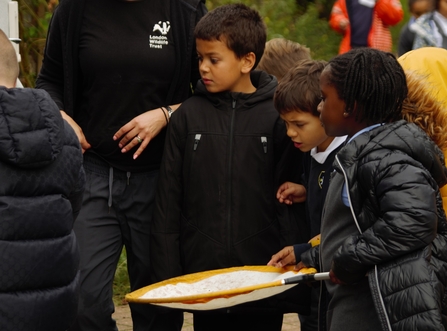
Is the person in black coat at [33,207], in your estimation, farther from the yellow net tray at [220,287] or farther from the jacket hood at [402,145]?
the jacket hood at [402,145]

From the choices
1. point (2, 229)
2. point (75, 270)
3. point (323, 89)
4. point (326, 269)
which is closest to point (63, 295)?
point (75, 270)

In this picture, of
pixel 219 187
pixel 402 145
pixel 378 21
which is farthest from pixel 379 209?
pixel 378 21

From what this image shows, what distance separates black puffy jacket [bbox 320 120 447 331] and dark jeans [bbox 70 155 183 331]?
4.81ft

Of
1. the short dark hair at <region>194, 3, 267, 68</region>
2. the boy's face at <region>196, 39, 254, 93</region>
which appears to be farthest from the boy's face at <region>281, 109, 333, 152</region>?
the short dark hair at <region>194, 3, 267, 68</region>

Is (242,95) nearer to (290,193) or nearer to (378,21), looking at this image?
(290,193)

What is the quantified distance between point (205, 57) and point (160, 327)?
139cm

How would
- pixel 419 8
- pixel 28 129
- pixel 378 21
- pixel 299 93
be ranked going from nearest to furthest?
pixel 28 129
pixel 299 93
pixel 419 8
pixel 378 21

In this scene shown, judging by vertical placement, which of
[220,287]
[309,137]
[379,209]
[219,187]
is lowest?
[220,287]

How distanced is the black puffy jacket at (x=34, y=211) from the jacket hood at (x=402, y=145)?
44.3 inches

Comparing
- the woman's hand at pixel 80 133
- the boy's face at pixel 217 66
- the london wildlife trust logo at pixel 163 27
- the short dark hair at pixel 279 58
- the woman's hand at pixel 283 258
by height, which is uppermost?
the london wildlife trust logo at pixel 163 27

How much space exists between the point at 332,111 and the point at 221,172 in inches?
39.1

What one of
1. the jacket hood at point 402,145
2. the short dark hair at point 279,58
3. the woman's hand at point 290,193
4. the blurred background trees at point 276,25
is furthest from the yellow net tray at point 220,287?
the blurred background trees at point 276,25

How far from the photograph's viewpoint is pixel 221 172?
171 inches

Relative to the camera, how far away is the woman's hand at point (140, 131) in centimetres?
437
